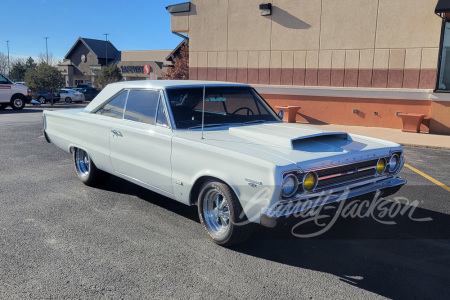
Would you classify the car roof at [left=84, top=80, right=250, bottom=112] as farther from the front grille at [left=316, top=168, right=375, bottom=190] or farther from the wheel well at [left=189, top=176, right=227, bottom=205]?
the front grille at [left=316, top=168, right=375, bottom=190]

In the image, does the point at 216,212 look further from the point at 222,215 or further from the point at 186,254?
the point at 186,254

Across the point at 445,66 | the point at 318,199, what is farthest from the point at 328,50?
the point at 318,199

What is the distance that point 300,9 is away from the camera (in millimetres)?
15945

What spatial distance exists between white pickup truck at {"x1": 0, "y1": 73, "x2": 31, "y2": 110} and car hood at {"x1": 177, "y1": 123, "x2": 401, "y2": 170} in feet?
65.3

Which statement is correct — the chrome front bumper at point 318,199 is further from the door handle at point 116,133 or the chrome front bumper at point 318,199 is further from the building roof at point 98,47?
the building roof at point 98,47

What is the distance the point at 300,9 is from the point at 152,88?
1217cm

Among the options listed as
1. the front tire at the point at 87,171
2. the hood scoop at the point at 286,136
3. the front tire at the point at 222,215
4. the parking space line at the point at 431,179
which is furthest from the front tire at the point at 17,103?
the front tire at the point at 222,215

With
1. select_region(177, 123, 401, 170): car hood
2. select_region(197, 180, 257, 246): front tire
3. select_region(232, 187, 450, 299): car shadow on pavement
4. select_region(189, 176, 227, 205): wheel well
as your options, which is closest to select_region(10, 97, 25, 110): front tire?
select_region(177, 123, 401, 170): car hood

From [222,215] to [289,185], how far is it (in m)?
0.89

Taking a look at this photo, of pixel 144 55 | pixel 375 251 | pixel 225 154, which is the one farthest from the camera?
pixel 144 55

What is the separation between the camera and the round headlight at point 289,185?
366 centimetres

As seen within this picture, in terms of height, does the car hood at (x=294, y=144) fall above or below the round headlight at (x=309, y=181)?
above

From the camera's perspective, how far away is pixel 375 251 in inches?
166

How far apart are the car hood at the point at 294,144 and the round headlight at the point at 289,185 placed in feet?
0.40
